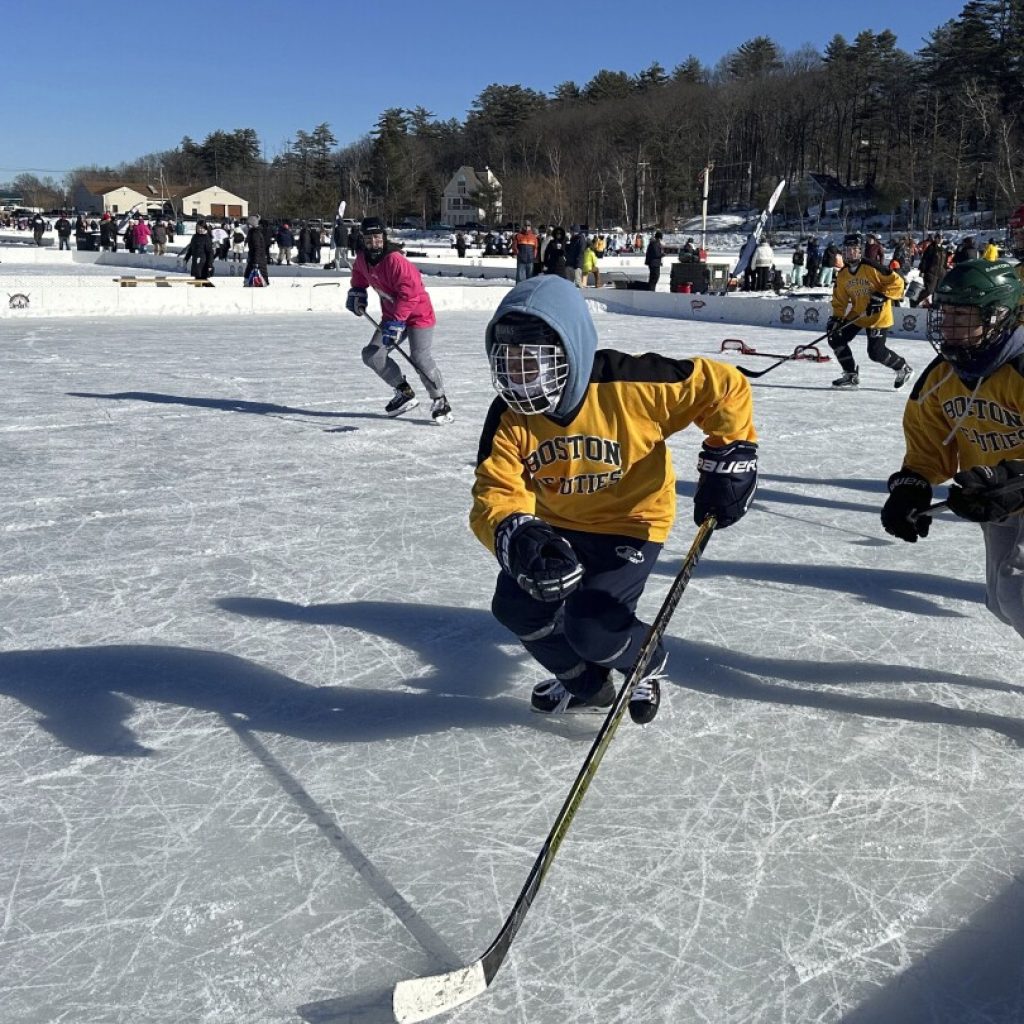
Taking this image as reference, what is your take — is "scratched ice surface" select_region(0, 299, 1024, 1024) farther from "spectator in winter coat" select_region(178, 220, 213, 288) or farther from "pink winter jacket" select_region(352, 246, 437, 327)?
"spectator in winter coat" select_region(178, 220, 213, 288)

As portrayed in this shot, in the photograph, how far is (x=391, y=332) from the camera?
24.6ft

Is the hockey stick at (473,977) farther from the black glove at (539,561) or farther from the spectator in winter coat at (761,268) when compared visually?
the spectator in winter coat at (761,268)

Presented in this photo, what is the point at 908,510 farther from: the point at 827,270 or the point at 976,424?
the point at 827,270

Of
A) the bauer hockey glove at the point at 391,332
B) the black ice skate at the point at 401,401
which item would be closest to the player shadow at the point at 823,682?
the bauer hockey glove at the point at 391,332

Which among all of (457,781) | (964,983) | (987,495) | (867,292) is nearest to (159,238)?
(867,292)

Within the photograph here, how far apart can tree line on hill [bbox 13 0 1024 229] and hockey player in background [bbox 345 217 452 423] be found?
46233 millimetres

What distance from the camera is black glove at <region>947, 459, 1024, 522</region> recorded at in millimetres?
2738

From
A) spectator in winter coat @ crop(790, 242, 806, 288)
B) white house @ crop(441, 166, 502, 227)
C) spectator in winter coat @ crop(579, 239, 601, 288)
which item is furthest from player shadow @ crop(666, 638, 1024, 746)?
white house @ crop(441, 166, 502, 227)

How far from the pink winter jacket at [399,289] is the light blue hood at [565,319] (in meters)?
5.13

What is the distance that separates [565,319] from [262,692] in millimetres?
1564

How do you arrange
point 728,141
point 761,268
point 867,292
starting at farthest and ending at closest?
point 728,141
point 761,268
point 867,292

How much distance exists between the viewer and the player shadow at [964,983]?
188cm

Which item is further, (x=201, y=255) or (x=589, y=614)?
(x=201, y=255)

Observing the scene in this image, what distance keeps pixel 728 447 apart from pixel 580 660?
0.69m
